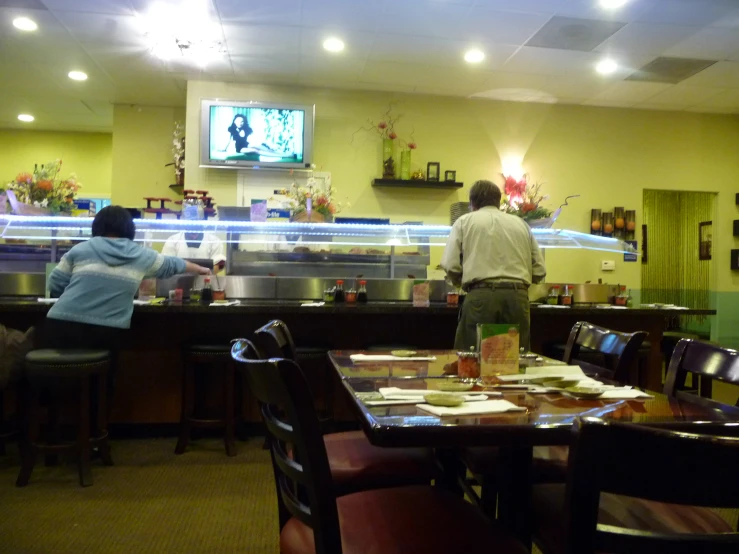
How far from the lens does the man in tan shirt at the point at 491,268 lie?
3182 mm

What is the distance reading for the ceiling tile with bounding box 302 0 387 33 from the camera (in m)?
4.04

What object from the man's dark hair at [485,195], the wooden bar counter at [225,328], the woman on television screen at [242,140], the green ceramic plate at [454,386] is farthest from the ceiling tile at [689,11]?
the green ceramic plate at [454,386]

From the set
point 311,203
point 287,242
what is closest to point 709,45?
point 311,203

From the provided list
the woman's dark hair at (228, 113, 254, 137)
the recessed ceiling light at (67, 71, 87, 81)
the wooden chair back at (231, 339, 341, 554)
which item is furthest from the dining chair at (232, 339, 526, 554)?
the recessed ceiling light at (67, 71, 87, 81)

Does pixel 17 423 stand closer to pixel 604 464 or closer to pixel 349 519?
pixel 349 519

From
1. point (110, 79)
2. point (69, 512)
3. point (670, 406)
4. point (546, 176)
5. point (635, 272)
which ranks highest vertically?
point (110, 79)

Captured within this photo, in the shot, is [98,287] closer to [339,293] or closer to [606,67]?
[339,293]

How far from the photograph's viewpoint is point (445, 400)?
1.30m

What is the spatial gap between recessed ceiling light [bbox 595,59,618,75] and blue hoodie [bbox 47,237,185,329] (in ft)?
14.3

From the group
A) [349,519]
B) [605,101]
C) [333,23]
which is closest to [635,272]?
[605,101]

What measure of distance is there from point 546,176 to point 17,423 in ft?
18.1

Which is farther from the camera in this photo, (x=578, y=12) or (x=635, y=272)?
(x=635, y=272)

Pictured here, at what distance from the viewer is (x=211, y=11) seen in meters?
4.16

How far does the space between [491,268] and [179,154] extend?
4327mm
